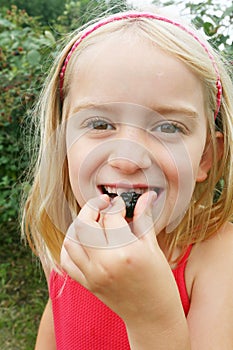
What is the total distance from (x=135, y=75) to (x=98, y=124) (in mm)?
179

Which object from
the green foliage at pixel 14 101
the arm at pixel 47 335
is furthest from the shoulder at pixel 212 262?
the green foliage at pixel 14 101

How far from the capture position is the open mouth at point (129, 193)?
3.81 ft

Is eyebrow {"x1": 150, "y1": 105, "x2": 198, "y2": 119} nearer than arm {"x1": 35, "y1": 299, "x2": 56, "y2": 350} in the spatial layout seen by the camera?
Yes

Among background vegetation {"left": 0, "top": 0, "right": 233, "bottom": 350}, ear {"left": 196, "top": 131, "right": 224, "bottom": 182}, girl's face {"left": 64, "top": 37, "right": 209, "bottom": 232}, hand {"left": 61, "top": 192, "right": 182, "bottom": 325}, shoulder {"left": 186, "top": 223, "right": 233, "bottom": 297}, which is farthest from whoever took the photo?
background vegetation {"left": 0, "top": 0, "right": 233, "bottom": 350}

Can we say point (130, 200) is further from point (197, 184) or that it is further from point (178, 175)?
point (197, 184)

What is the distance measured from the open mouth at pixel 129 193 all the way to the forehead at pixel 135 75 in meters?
0.21

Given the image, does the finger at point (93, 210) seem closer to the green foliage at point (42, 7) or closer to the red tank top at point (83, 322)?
the red tank top at point (83, 322)

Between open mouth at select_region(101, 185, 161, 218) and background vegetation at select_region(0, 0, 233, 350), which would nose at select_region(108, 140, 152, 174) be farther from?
background vegetation at select_region(0, 0, 233, 350)

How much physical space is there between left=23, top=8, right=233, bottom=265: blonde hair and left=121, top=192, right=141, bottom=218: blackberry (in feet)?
1.32

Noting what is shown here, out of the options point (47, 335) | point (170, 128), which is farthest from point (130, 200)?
point (47, 335)

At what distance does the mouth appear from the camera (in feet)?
4.18

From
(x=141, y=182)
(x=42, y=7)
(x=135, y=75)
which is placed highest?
(x=135, y=75)

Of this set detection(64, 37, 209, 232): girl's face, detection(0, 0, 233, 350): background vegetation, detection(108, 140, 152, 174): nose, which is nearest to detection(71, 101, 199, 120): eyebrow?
detection(64, 37, 209, 232): girl's face

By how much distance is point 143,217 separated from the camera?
1129 mm
